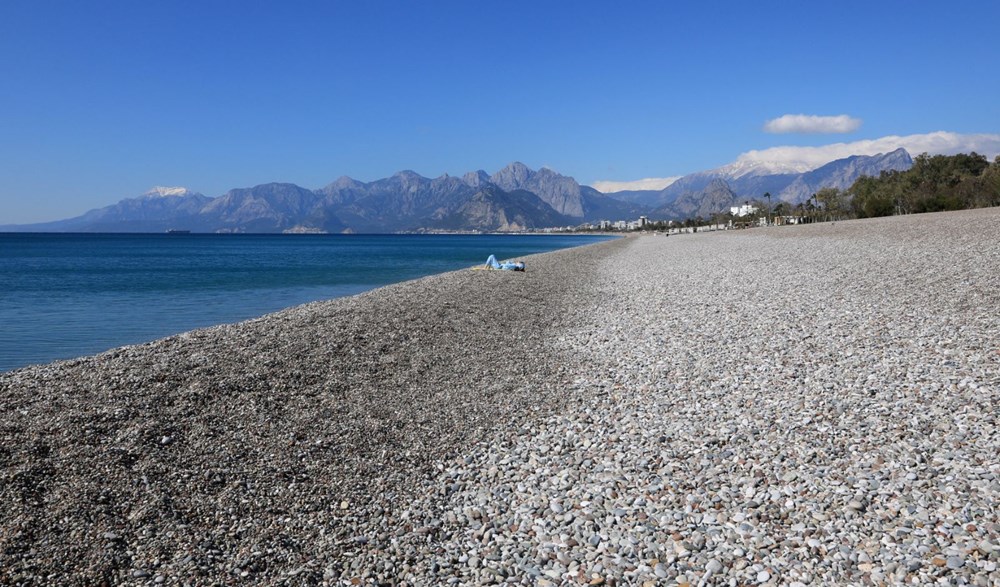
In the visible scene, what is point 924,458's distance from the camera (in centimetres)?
602

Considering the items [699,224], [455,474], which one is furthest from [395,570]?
[699,224]

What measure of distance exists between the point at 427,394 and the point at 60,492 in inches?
194

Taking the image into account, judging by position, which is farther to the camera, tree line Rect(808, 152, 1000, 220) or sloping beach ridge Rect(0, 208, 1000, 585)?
tree line Rect(808, 152, 1000, 220)

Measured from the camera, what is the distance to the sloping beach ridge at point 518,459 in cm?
498

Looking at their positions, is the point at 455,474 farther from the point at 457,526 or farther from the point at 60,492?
the point at 60,492

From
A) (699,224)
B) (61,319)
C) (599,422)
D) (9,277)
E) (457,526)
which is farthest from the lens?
(699,224)

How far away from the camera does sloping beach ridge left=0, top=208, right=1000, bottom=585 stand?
4977mm

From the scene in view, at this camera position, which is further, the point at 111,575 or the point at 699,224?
the point at 699,224

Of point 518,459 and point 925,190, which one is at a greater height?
point 925,190

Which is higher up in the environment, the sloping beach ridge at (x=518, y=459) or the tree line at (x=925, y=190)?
the tree line at (x=925, y=190)

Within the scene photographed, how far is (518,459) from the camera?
7176 mm

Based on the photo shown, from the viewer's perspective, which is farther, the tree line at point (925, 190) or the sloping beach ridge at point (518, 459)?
the tree line at point (925, 190)

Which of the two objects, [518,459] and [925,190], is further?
[925,190]

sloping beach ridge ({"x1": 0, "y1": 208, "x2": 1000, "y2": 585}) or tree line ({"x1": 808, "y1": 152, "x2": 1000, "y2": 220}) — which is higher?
tree line ({"x1": 808, "y1": 152, "x2": 1000, "y2": 220})
